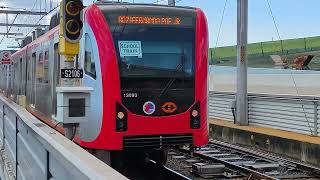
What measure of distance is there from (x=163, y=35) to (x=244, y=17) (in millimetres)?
7327

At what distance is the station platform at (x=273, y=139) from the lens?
453 inches

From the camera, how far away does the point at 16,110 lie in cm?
653

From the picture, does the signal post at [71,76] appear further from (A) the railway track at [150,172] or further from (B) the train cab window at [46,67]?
(B) the train cab window at [46,67]

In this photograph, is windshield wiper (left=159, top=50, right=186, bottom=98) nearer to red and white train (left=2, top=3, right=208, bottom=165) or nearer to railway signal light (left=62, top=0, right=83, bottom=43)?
red and white train (left=2, top=3, right=208, bottom=165)

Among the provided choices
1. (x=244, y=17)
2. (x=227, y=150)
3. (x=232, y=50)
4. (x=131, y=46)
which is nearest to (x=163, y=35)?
(x=131, y=46)

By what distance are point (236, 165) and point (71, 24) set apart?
462 centimetres

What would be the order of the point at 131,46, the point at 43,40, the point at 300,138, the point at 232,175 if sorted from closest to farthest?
the point at 131,46 → the point at 232,175 → the point at 300,138 → the point at 43,40

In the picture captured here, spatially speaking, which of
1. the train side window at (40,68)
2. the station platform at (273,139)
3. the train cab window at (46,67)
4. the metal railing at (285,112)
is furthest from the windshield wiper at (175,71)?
the train side window at (40,68)

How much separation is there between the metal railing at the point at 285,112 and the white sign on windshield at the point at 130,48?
5671mm

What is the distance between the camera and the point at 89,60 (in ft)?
28.6

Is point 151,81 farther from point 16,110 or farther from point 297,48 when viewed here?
point 297,48

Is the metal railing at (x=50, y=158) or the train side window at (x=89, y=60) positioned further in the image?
the train side window at (x=89, y=60)

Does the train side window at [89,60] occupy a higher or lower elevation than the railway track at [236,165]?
higher

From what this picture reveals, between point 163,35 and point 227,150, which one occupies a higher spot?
point 163,35
